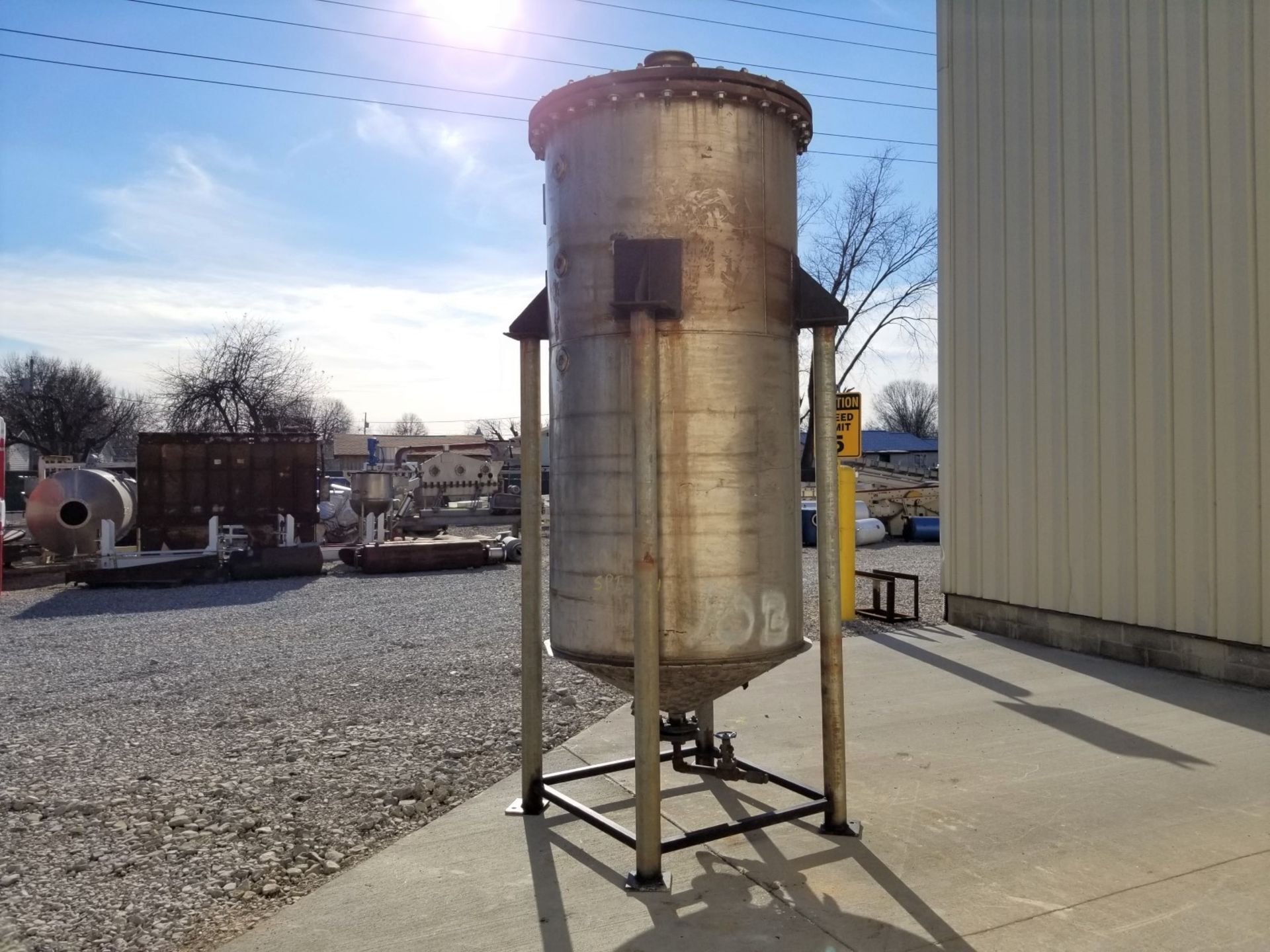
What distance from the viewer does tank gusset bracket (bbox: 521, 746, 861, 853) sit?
4.04 meters

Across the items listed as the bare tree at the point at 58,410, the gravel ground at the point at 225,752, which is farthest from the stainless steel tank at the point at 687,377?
the bare tree at the point at 58,410

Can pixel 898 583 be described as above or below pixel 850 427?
below

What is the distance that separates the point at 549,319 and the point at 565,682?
444cm

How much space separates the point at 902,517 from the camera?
24078 mm

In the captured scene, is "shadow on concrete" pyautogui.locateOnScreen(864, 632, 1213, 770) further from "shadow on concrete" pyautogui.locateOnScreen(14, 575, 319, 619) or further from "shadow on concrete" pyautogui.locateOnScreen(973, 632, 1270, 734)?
"shadow on concrete" pyautogui.locateOnScreen(14, 575, 319, 619)

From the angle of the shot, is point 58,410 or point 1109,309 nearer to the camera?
point 1109,309

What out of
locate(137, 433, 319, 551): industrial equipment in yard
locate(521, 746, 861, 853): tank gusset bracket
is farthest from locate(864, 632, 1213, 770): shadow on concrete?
locate(137, 433, 319, 551): industrial equipment in yard

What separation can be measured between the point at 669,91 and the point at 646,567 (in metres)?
2.06

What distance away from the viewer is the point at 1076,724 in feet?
20.5

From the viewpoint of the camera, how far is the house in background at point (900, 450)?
71625 millimetres

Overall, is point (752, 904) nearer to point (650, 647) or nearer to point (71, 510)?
point (650, 647)

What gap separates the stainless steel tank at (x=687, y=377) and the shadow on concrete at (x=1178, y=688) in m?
4.13

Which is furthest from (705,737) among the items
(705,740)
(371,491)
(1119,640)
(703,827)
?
(371,491)

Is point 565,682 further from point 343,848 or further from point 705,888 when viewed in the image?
point 705,888
